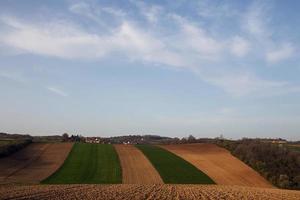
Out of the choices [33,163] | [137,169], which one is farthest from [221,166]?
[33,163]

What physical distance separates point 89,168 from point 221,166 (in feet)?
54.8

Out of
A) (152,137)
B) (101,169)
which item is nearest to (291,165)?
(101,169)

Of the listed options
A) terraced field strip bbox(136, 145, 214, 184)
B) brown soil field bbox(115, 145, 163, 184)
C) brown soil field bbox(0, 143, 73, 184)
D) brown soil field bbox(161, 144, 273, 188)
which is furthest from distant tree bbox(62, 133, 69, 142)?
terraced field strip bbox(136, 145, 214, 184)

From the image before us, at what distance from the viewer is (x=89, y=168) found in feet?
187

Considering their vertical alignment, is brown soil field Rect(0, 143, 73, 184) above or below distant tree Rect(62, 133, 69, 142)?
below

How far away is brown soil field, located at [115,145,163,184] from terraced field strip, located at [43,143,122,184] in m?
0.85

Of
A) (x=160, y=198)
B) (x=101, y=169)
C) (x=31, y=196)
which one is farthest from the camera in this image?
(x=101, y=169)

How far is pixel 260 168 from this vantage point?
2272 inches

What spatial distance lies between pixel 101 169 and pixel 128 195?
2570 centimetres

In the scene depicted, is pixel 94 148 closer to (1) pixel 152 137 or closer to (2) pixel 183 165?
(2) pixel 183 165

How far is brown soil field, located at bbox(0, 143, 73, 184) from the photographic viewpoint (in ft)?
155

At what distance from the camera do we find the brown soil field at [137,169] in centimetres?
4913

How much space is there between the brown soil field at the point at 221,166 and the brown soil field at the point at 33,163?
17981mm

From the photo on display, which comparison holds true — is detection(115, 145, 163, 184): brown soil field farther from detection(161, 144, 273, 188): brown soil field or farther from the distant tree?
the distant tree
